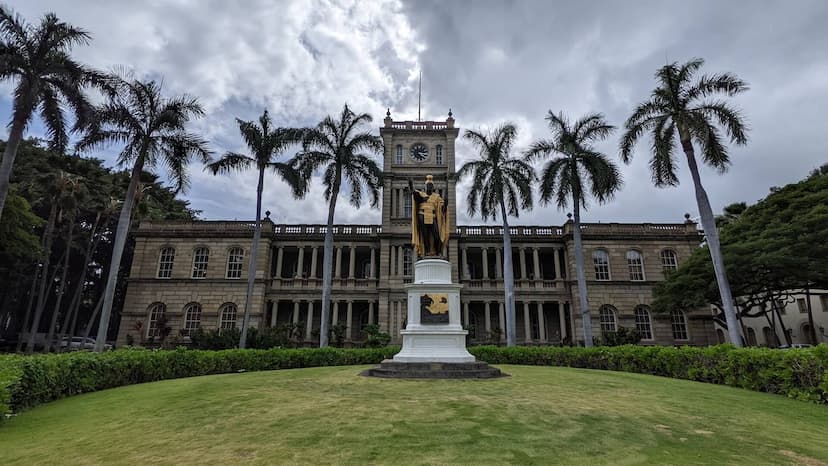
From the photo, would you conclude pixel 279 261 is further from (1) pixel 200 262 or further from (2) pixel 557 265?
(2) pixel 557 265

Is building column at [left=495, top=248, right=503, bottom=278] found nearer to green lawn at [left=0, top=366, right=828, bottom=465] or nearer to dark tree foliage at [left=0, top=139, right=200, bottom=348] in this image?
green lawn at [left=0, top=366, right=828, bottom=465]

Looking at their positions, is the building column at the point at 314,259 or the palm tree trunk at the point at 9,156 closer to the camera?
the palm tree trunk at the point at 9,156

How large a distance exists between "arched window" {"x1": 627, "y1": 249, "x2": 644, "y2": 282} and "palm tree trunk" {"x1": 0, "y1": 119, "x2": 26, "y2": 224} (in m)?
32.2

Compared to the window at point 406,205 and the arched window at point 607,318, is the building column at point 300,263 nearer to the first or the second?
the window at point 406,205

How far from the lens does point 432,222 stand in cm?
1280

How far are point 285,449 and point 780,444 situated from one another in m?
5.81

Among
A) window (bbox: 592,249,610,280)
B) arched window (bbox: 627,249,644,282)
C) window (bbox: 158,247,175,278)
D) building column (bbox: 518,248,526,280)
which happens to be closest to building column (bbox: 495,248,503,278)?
building column (bbox: 518,248,526,280)

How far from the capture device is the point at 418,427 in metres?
5.29

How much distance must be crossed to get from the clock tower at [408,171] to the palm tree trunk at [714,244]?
15.4 metres

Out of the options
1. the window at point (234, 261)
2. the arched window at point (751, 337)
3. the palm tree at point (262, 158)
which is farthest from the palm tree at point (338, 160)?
the arched window at point (751, 337)

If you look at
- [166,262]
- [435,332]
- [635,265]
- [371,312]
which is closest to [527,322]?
[635,265]

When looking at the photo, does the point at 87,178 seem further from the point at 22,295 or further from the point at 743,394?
the point at 743,394

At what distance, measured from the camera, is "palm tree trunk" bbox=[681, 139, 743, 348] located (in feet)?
46.6

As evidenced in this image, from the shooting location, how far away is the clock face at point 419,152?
31.5m
